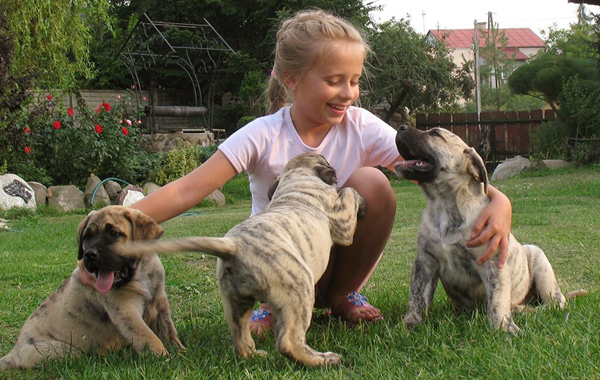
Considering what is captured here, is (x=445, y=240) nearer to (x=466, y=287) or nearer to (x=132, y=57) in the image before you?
(x=466, y=287)

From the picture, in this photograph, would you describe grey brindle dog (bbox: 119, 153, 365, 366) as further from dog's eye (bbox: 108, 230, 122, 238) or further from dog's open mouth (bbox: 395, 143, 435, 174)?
dog's open mouth (bbox: 395, 143, 435, 174)

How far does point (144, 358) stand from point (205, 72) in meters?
20.1

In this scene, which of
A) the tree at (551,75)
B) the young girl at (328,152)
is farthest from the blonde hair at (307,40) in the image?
the tree at (551,75)

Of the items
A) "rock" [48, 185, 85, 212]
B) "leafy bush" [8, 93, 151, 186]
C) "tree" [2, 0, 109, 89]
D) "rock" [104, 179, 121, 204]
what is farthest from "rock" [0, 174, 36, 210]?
"tree" [2, 0, 109, 89]

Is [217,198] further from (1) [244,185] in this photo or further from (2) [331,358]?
(2) [331,358]

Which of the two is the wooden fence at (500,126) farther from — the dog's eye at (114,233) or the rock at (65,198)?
the dog's eye at (114,233)

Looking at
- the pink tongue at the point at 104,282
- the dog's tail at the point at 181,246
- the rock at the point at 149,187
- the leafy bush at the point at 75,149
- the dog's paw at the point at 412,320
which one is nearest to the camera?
the dog's tail at the point at 181,246

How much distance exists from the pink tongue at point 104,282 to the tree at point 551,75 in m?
17.4

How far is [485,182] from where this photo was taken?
3.57 m

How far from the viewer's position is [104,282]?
320cm

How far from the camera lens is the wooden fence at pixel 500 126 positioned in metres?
21.9

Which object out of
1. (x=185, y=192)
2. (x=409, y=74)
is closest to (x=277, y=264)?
(x=185, y=192)

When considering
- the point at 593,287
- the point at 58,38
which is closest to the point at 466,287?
the point at 593,287

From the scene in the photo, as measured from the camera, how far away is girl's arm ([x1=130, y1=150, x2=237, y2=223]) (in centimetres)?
342
